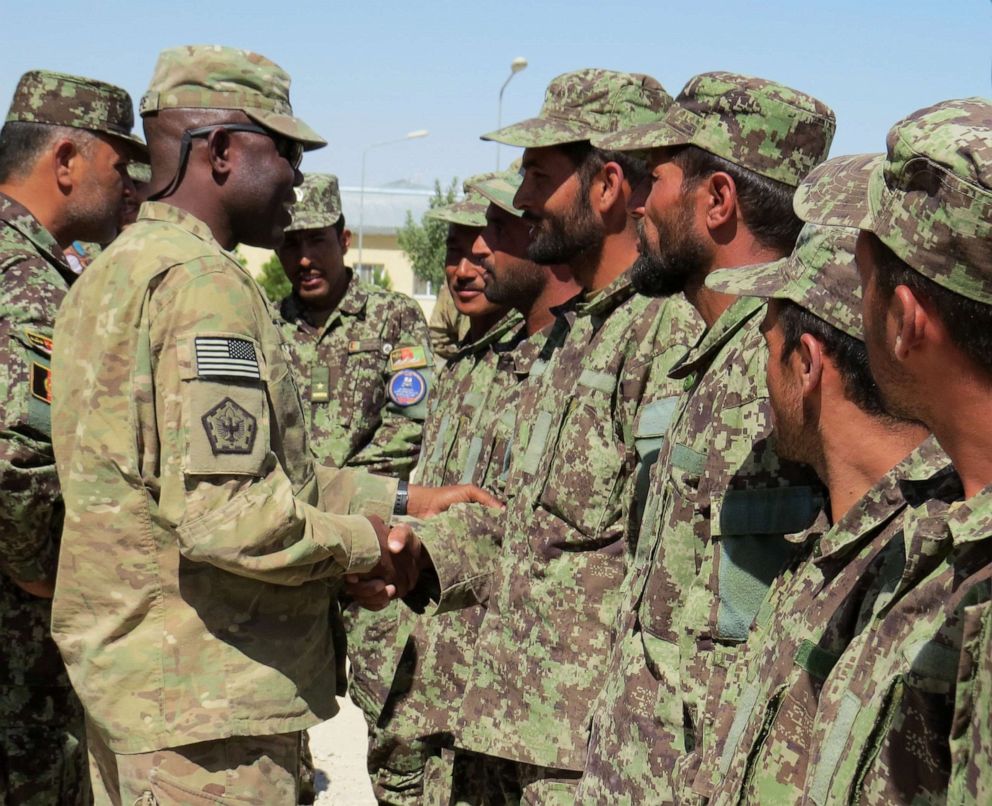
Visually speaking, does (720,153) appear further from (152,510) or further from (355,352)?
(355,352)

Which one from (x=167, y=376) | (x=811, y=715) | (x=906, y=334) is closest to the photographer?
(x=906, y=334)

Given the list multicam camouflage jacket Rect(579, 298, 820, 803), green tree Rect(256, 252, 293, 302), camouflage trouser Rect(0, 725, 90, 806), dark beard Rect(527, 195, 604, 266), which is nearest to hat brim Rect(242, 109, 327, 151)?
dark beard Rect(527, 195, 604, 266)

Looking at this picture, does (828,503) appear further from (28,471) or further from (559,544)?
(28,471)

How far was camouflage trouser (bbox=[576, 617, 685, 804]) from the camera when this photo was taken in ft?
9.76

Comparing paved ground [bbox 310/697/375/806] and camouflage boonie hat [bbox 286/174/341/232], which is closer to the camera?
paved ground [bbox 310/697/375/806]

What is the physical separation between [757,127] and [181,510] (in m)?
1.80

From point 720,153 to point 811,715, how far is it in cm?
171

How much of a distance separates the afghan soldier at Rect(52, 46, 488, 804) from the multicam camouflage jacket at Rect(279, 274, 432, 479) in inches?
156

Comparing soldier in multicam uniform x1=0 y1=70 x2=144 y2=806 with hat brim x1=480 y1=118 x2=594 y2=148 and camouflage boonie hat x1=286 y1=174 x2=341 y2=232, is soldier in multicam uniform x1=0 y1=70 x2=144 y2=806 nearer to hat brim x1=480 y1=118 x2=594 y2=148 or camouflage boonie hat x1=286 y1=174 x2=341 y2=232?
hat brim x1=480 y1=118 x2=594 y2=148

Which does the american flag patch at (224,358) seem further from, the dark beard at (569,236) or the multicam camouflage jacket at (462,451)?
the dark beard at (569,236)

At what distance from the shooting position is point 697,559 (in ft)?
9.77

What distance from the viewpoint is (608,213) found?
451cm

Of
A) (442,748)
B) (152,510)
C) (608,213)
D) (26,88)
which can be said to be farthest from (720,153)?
(26,88)

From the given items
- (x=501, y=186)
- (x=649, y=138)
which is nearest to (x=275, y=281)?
(x=501, y=186)
